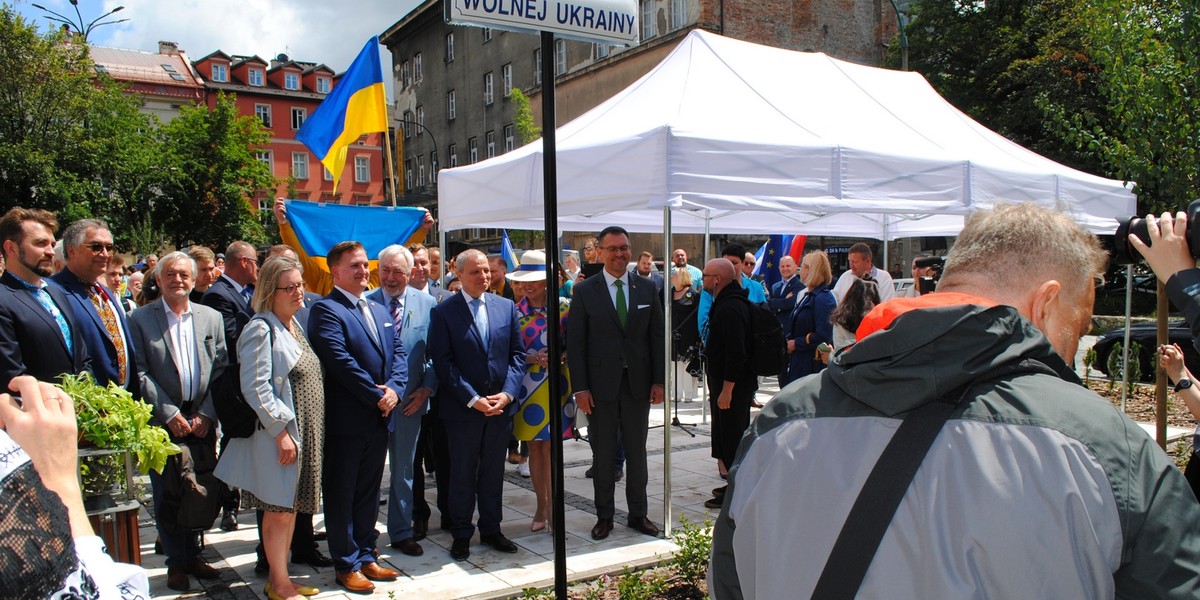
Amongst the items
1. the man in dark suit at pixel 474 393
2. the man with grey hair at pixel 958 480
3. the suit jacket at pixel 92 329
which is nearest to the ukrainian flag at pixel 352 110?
the man in dark suit at pixel 474 393

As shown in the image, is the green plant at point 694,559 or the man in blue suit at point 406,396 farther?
the man in blue suit at point 406,396

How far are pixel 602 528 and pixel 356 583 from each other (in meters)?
1.70

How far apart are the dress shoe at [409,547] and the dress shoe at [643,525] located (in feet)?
4.73

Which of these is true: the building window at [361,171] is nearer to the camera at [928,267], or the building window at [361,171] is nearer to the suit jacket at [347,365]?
the camera at [928,267]

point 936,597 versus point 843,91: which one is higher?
point 843,91

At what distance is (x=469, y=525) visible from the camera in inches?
215

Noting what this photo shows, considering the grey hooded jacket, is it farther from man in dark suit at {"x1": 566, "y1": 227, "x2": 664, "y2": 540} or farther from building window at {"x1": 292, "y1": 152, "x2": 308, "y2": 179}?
building window at {"x1": 292, "y1": 152, "x2": 308, "y2": 179}

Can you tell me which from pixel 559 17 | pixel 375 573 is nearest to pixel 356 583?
pixel 375 573

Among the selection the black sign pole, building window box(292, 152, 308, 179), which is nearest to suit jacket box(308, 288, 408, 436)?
the black sign pole

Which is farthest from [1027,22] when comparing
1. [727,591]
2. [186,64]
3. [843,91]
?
[186,64]

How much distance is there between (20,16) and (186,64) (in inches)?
1394

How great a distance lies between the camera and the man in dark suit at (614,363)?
5766 millimetres

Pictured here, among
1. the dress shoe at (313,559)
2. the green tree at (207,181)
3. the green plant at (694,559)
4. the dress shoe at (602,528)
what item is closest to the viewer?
the green plant at (694,559)

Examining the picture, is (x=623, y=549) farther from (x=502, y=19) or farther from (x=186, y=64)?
(x=186, y=64)
